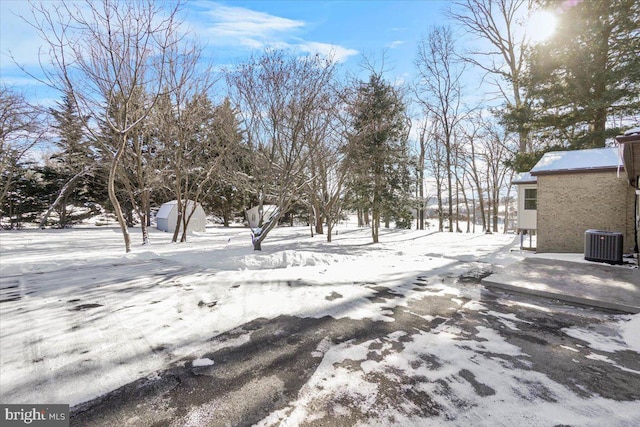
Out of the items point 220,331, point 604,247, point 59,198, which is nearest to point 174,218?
point 59,198

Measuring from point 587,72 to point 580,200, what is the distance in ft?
19.6

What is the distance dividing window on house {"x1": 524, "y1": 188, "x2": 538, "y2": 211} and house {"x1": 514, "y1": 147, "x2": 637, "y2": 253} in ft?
5.01

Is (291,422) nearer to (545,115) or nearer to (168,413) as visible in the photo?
(168,413)

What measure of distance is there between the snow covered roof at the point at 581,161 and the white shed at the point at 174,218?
1849cm

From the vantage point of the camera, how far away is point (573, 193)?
8.87 meters

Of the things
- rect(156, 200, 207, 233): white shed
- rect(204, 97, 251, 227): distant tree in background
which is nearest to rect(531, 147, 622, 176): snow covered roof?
rect(204, 97, 251, 227): distant tree in background

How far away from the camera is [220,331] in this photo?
11.2 feet

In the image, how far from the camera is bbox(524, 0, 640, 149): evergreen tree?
33.7 feet

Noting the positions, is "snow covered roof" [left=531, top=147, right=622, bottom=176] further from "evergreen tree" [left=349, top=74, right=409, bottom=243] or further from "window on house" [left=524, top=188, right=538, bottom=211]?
"evergreen tree" [left=349, top=74, right=409, bottom=243]

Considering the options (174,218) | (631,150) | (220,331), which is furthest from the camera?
(174,218)

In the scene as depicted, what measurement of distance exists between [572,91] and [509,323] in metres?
12.5

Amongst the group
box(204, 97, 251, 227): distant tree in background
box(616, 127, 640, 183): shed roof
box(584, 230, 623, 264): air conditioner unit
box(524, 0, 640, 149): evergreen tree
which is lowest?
box(584, 230, 623, 264): air conditioner unit

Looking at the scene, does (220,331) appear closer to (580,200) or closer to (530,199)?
(580,200)

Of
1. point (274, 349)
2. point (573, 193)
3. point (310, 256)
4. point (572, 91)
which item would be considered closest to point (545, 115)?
point (572, 91)
